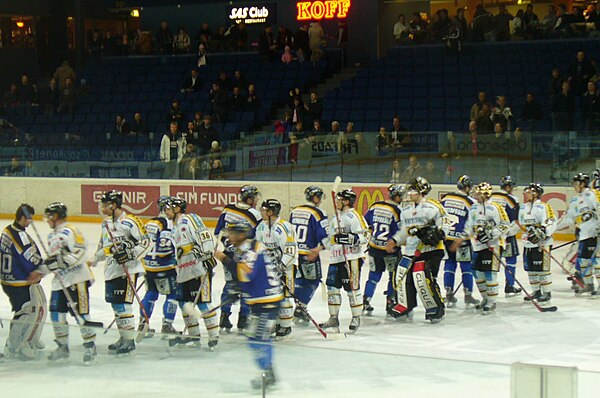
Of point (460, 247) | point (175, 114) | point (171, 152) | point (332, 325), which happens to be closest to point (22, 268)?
point (332, 325)

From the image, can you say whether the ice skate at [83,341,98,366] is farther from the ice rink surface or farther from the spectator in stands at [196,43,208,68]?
the spectator in stands at [196,43,208,68]

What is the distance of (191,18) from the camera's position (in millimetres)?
28297

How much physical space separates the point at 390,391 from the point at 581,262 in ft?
25.5

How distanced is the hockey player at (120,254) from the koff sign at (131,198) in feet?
A: 32.4

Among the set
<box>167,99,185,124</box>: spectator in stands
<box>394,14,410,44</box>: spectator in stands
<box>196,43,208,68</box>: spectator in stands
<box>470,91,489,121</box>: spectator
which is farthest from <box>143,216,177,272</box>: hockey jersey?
<box>196,43,208,68</box>: spectator in stands

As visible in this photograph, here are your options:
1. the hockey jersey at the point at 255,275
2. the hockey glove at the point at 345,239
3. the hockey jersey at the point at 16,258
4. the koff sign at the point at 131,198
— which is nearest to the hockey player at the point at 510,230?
the hockey glove at the point at 345,239

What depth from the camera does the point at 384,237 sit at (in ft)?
37.6

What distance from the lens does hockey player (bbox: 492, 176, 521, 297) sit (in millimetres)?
12328

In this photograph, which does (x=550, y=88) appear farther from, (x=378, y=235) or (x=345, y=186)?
(x=378, y=235)

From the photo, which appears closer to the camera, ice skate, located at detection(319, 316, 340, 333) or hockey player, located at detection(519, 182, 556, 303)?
ice skate, located at detection(319, 316, 340, 333)

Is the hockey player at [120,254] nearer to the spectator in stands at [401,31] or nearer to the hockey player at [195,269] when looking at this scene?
the hockey player at [195,269]

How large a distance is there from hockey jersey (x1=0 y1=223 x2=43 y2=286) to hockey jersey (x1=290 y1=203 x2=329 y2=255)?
108 inches

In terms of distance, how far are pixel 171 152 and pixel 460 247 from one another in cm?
882

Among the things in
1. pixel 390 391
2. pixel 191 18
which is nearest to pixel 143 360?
pixel 390 391
